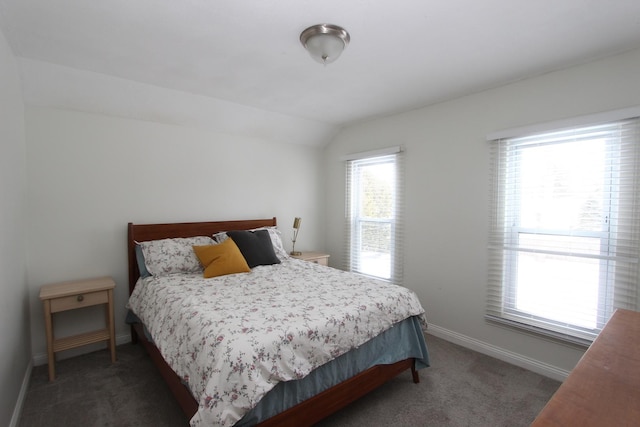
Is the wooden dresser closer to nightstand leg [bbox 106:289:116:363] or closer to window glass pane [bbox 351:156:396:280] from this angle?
window glass pane [bbox 351:156:396:280]

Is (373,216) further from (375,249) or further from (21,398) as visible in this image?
(21,398)

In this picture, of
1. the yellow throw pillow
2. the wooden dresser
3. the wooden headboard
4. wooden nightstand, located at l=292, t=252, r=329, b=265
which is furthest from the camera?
wooden nightstand, located at l=292, t=252, r=329, b=265

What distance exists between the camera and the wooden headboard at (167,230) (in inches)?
111

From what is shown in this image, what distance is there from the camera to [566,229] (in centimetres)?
228

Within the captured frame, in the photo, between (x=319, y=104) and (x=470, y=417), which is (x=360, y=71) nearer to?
(x=319, y=104)

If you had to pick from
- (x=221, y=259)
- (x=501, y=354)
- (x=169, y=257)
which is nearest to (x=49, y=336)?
(x=169, y=257)

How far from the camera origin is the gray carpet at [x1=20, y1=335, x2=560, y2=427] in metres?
1.87

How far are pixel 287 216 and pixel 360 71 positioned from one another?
215 centimetres

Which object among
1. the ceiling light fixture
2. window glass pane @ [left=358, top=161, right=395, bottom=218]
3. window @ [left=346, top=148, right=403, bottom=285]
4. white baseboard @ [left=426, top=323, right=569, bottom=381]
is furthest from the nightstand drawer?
white baseboard @ [left=426, top=323, right=569, bottom=381]

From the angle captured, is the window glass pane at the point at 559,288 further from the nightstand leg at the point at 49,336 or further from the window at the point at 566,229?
the nightstand leg at the point at 49,336

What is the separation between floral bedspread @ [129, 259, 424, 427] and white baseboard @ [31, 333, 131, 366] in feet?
1.57

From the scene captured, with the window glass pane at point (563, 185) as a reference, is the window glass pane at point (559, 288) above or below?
below

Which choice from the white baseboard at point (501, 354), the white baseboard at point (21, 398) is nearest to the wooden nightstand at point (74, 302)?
the white baseboard at point (21, 398)

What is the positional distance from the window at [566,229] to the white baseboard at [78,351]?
333 cm
